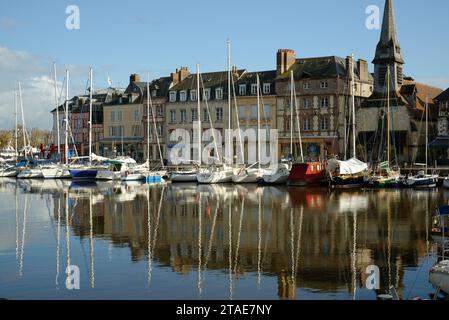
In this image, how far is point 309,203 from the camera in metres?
39.7

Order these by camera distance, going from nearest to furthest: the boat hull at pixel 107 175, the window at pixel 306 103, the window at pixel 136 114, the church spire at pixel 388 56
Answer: the church spire at pixel 388 56
the boat hull at pixel 107 175
the window at pixel 306 103
the window at pixel 136 114

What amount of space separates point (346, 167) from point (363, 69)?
2518 centimetres

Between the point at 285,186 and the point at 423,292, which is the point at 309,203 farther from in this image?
the point at 423,292

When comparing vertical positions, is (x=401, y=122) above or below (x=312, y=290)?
above

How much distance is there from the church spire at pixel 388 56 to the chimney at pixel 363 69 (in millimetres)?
6507

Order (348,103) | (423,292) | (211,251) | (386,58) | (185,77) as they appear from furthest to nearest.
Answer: (185,77)
(348,103)
(386,58)
(211,251)
(423,292)

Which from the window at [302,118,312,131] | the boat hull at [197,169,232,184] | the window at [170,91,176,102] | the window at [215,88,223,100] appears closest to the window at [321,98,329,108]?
the window at [302,118,312,131]

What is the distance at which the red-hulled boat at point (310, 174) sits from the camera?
55.4m

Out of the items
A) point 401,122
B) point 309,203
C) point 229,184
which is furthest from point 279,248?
point 401,122

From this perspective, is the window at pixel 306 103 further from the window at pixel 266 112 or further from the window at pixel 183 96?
the window at pixel 183 96

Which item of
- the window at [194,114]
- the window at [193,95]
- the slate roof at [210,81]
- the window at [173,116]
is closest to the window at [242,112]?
the slate roof at [210,81]

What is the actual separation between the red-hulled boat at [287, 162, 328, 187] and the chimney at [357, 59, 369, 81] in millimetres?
22479

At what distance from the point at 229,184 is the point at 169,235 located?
112 ft

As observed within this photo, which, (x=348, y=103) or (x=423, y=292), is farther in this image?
(x=348, y=103)
